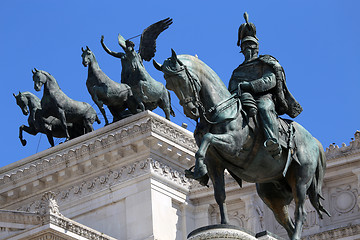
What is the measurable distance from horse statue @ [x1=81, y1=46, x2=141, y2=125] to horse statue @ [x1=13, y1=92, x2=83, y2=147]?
133 cm

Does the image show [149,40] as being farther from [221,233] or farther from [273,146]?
[221,233]

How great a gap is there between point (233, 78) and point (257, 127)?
108 centimetres

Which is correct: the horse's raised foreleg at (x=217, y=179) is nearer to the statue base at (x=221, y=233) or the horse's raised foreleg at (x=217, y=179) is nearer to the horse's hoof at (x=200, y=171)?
the horse's hoof at (x=200, y=171)

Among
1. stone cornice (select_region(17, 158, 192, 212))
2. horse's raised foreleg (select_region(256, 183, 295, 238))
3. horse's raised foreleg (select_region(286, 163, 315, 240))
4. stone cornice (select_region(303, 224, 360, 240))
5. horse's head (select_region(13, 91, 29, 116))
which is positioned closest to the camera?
horse's raised foreleg (select_region(286, 163, 315, 240))

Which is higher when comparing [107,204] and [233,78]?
[107,204]

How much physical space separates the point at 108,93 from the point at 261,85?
17765 mm

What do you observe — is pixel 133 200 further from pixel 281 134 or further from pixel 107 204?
pixel 281 134

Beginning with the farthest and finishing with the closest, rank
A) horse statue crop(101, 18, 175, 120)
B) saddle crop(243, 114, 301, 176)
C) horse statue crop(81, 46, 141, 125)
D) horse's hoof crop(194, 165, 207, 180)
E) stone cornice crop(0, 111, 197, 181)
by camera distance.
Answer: horse statue crop(81, 46, 141, 125) → horse statue crop(101, 18, 175, 120) → stone cornice crop(0, 111, 197, 181) → saddle crop(243, 114, 301, 176) → horse's hoof crop(194, 165, 207, 180)

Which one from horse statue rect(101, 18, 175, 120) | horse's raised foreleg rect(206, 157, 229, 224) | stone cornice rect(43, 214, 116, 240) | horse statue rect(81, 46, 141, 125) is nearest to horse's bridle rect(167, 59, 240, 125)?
horse's raised foreleg rect(206, 157, 229, 224)

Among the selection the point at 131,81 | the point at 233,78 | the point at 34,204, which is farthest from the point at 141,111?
the point at 233,78

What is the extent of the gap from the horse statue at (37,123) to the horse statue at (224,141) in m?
19.0

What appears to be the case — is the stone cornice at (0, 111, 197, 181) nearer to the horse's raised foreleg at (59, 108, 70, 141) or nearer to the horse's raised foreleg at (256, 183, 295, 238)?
the horse's raised foreleg at (59, 108, 70, 141)

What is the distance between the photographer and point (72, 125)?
35.2 meters

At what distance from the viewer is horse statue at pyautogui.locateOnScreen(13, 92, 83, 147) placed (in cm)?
3519
